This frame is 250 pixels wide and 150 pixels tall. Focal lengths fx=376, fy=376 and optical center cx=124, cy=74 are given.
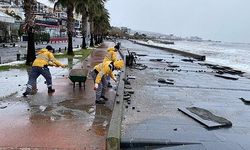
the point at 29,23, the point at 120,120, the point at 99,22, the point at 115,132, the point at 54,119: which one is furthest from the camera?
the point at 99,22

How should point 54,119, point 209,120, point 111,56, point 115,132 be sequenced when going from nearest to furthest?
1. point 115,132
2. point 54,119
3. point 209,120
4. point 111,56

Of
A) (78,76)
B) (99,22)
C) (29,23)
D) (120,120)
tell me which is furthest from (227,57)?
(120,120)

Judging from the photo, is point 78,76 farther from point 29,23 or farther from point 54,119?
point 29,23

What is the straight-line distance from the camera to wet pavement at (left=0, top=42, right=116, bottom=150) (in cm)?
661

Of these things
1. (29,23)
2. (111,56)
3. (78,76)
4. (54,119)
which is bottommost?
(54,119)

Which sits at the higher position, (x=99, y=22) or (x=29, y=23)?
(x=99, y=22)

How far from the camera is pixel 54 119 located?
821 cm

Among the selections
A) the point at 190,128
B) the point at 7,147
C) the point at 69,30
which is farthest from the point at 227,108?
the point at 69,30

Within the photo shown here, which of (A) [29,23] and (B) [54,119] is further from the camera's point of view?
(A) [29,23]

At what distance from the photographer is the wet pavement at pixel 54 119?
6605 millimetres

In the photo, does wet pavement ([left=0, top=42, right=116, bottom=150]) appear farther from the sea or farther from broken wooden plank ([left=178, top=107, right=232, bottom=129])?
the sea

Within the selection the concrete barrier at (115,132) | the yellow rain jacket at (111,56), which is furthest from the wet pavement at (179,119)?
the yellow rain jacket at (111,56)

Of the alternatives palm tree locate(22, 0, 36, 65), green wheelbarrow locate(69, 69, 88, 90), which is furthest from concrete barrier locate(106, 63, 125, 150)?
palm tree locate(22, 0, 36, 65)

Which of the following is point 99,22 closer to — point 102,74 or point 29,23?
point 29,23
